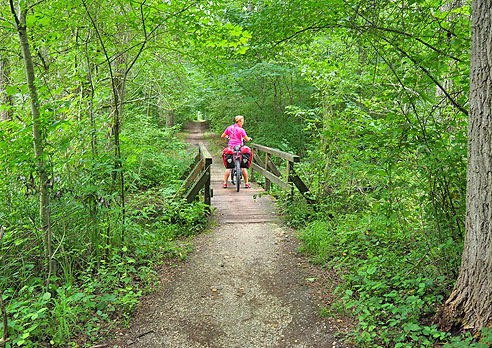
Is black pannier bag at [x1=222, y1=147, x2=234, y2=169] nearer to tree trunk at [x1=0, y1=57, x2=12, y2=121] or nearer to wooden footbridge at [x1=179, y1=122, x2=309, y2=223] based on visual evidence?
wooden footbridge at [x1=179, y1=122, x2=309, y2=223]

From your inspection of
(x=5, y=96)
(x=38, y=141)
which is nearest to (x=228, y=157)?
(x=5, y=96)

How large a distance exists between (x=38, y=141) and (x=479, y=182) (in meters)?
3.79

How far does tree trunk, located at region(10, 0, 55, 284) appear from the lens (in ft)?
9.60

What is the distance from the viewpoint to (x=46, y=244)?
10.8ft

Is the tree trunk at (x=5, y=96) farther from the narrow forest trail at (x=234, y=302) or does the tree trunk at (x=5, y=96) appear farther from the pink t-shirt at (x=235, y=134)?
the pink t-shirt at (x=235, y=134)

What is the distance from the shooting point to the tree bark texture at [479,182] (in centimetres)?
217

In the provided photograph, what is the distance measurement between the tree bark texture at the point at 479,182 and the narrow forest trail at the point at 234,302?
3.58 feet

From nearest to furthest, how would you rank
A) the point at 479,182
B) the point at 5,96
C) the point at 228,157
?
the point at 479,182
the point at 5,96
the point at 228,157

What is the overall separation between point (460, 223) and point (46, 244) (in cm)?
411

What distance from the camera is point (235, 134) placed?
7688mm

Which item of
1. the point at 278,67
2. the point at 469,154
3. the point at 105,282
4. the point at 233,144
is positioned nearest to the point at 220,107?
the point at 278,67

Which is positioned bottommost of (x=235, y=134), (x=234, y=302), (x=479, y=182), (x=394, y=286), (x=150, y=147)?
(x=234, y=302)

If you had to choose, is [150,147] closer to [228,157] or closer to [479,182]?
[479,182]

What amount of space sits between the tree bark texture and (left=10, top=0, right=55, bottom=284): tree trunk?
11.7 feet
